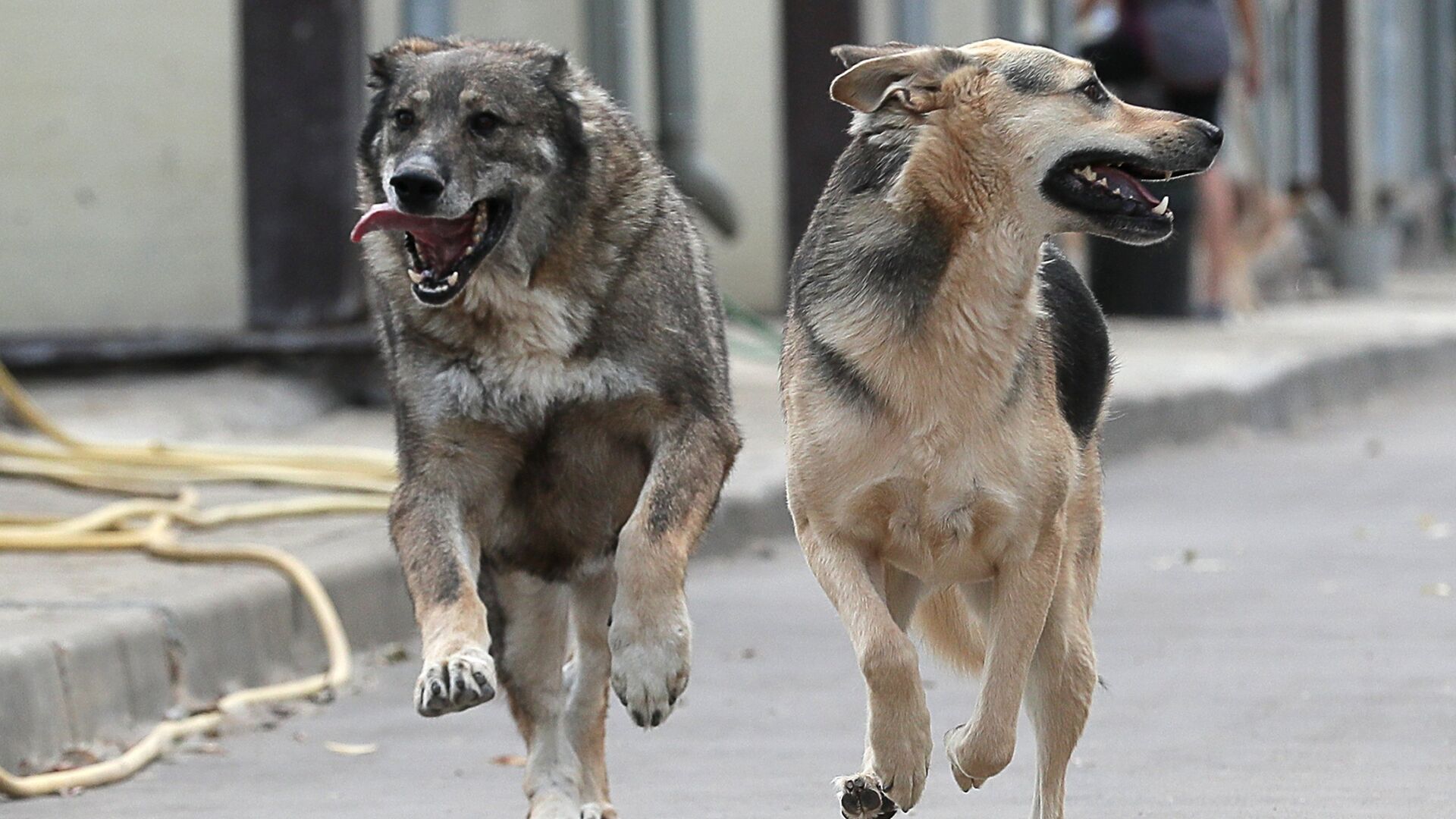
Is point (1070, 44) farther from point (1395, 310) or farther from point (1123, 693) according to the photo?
point (1123, 693)

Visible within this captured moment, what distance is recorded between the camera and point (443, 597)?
4598 millimetres

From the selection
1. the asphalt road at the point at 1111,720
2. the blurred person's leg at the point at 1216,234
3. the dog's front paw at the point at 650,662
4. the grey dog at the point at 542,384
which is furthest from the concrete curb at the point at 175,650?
the blurred person's leg at the point at 1216,234

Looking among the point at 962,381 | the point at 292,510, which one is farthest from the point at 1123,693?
the point at 292,510

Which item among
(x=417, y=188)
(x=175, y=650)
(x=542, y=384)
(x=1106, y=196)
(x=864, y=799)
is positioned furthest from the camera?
(x=175, y=650)

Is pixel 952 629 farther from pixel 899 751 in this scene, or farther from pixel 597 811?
pixel 597 811

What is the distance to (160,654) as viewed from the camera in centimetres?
595

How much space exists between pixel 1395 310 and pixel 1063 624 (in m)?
15.3

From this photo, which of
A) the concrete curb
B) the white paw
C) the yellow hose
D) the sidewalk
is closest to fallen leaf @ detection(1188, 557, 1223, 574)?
the sidewalk

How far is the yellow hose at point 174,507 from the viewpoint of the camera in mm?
5914

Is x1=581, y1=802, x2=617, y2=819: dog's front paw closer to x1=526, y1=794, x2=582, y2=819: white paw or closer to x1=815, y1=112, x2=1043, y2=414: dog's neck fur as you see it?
x1=526, y1=794, x2=582, y2=819: white paw

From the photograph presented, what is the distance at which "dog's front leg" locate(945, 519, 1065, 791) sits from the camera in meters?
4.33

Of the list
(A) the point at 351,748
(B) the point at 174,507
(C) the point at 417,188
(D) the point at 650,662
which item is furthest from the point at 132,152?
(D) the point at 650,662

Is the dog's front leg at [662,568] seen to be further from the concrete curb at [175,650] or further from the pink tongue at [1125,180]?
the concrete curb at [175,650]

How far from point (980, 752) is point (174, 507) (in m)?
3.52
